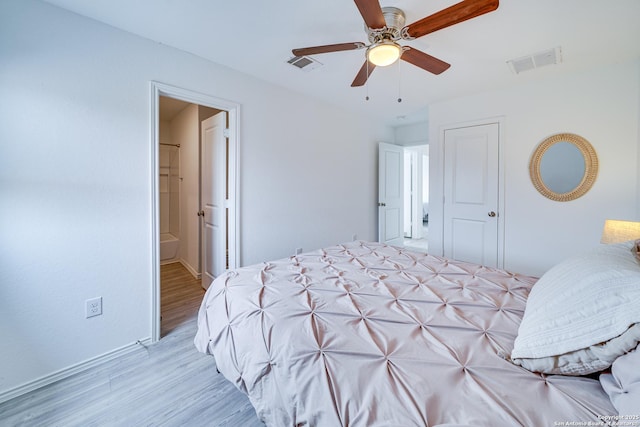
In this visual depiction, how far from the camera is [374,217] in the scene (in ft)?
15.0

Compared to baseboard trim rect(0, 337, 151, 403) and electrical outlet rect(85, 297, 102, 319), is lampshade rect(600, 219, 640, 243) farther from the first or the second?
electrical outlet rect(85, 297, 102, 319)

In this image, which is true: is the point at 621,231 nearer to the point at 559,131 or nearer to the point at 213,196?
the point at 559,131

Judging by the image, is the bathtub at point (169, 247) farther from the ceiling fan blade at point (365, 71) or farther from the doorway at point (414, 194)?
the doorway at point (414, 194)

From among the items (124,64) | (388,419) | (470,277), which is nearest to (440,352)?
(388,419)

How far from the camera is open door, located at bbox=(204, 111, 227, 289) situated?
9.32 feet

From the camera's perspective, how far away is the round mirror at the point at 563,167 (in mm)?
2676

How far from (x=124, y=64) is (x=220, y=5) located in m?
0.91

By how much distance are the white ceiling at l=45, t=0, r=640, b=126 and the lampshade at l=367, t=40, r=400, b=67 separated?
0.29 meters

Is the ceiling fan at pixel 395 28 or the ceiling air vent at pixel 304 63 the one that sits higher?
the ceiling air vent at pixel 304 63

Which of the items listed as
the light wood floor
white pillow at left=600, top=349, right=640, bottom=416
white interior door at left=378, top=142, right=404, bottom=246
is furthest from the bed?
white interior door at left=378, top=142, right=404, bottom=246

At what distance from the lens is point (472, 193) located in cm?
343

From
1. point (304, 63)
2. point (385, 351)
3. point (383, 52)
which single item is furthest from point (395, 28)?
point (385, 351)

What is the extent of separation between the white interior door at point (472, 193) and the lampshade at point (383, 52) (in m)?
2.25

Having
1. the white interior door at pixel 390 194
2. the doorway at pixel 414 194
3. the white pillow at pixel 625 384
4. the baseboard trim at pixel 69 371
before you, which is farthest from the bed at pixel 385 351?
the doorway at pixel 414 194
